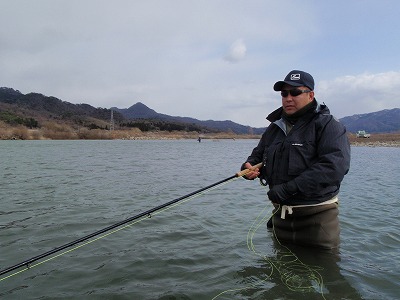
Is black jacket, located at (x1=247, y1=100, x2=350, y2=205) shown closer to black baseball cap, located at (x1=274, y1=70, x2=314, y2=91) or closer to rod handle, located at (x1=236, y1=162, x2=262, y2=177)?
rod handle, located at (x1=236, y1=162, x2=262, y2=177)

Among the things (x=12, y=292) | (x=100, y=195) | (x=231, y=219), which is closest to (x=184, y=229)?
(x=231, y=219)

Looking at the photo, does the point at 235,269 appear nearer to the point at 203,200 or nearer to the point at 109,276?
the point at 109,276

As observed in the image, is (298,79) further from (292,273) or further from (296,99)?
(292,273)

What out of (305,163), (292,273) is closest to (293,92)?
(305,163)

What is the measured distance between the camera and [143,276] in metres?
5.79

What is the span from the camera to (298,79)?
17.0ft

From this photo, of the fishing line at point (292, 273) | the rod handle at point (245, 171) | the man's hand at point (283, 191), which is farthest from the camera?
the rod handle at point (245, 171)

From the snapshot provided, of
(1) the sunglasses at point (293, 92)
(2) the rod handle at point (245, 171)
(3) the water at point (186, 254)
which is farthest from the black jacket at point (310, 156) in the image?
(3) the water at point (186, 254)

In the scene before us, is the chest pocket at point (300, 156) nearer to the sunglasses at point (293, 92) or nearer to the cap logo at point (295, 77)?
the sunglasses at point (293, 92)

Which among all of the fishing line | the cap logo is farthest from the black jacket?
the fishing line

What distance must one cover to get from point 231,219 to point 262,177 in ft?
14.2

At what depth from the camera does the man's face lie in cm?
523

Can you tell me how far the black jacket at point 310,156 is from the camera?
4.81m

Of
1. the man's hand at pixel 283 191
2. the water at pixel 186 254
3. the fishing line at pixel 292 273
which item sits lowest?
the water at pixel 186 254
